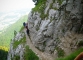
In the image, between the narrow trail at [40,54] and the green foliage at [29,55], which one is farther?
the green foliage at [29,55]

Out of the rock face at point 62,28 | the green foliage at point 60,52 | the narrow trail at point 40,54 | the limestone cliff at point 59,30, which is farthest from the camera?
the narrow trail at point 40,54

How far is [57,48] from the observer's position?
88.5ft

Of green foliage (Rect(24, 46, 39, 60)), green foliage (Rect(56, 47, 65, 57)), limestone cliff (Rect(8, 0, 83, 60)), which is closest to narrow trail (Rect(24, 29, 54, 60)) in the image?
limestone cliff (Rect(8, 0, 83, 60))

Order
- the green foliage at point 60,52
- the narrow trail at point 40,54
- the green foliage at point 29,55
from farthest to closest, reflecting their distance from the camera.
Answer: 1. the green foliage at point 29,55
2. the narrow trail at point 40,54
3. the green foliage at point 60,52

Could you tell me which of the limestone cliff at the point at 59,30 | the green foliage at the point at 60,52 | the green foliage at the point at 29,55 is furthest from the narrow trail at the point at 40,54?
the green foliage at the point at 60,52

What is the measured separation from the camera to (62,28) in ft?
93.2

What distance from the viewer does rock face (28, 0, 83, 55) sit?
26.7 m

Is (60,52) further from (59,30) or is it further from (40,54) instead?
(40,54)

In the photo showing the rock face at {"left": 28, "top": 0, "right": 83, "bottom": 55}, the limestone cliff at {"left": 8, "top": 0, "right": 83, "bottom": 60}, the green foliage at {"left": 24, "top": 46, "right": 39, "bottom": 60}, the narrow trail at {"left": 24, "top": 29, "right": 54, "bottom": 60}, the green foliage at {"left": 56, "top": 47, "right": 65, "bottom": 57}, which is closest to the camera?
the green foliage at {"left": 56, "top": 47, "right": 65, "bottom": 57}

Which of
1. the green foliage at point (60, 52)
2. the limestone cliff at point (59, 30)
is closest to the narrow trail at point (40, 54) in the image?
the limestone cliff at point (59, 30)

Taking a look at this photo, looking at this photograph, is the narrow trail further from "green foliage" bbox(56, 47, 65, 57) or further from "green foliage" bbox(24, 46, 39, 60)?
"green foliage" bbox(56, 47, 65, 57)

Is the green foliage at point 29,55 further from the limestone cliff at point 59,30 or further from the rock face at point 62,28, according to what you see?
the rock face at point 62,28

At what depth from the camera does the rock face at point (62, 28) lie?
26672 millimetres

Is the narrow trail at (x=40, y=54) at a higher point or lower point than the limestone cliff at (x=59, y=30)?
lower
